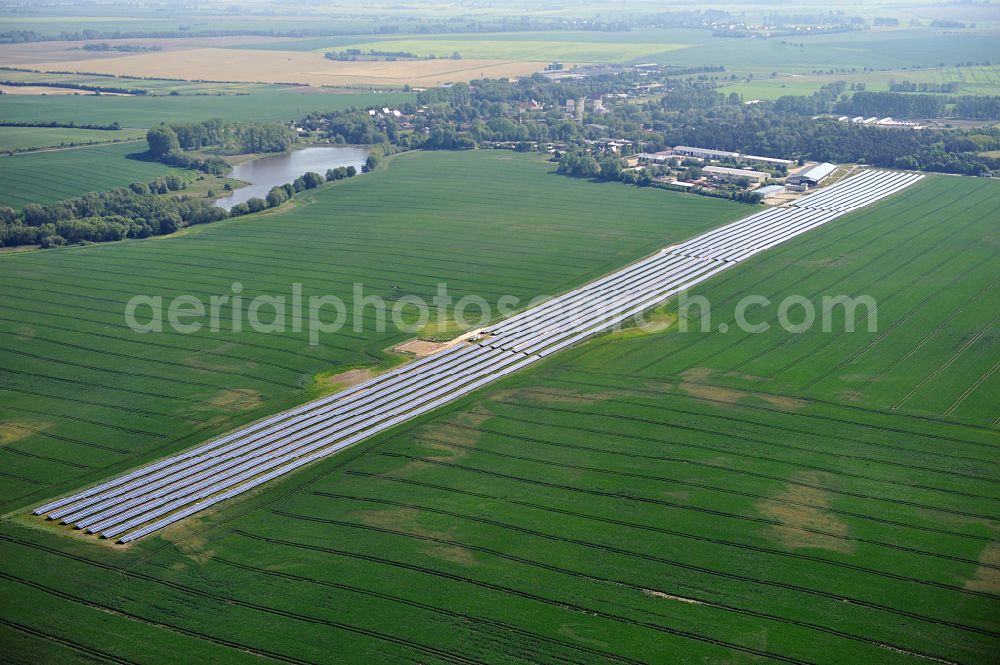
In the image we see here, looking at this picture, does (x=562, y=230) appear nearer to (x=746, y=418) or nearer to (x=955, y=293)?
(x=955, y=293)

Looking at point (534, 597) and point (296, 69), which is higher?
point (296, 69)

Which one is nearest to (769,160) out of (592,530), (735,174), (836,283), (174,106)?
(735,174)

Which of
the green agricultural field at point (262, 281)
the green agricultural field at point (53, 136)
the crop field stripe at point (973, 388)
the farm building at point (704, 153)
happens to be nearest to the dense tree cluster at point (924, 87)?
the farm building at point (704, 153)

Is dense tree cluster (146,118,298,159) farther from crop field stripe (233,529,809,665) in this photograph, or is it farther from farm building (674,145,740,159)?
crop field stripe (233,529,809,665)

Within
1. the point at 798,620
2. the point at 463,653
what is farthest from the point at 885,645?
the point at 463,653

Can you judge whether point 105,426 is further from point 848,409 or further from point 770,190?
point 770,190

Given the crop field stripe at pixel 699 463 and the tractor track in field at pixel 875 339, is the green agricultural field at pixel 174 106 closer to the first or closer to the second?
the tractor track in field at pixel 875 339

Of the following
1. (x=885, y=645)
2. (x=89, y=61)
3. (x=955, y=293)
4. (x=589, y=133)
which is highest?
(x=89, y=61)
